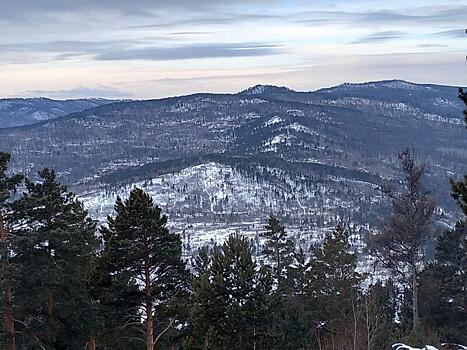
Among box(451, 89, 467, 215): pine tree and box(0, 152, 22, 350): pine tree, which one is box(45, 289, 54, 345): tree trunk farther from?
box(451, 89, 467, 215): pine tree

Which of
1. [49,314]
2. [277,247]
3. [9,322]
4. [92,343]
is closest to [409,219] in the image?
[92,343]

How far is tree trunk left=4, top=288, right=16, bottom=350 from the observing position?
15.2m

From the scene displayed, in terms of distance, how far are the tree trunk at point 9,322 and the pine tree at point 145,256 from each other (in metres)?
2.65

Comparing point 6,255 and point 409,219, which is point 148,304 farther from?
point 409,219

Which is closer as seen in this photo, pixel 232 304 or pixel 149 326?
pixel 149 326

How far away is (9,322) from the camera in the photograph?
1555 cm

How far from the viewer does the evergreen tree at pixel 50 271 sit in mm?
15391

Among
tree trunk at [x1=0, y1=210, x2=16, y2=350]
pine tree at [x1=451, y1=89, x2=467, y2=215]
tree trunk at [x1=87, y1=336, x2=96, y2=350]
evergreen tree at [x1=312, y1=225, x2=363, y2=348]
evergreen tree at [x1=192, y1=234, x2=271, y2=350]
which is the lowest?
evergreen tree at [x1=312, y1=225, x2=363, y2=348]

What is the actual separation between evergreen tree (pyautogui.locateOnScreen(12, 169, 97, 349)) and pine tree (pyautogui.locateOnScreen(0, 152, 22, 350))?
0.85 feet

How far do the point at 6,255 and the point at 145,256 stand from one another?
11.3 feet

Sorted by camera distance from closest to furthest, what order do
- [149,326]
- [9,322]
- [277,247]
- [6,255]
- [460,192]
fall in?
[460,192] < [6,255] < [9,322] < [149,326] < [277,247]

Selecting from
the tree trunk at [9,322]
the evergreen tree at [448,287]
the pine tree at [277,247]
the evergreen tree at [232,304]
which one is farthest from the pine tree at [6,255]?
the pine tree at [277,247]

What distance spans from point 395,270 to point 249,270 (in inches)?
303

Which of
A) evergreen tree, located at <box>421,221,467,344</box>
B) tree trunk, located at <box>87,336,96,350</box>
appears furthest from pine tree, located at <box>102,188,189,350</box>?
evergreen tree, located at <box>421,221,467,344</box>
